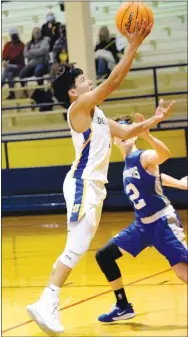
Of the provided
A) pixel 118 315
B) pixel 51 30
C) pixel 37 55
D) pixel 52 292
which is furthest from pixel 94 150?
pixel 51 30

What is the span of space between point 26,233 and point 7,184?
1.99 meters

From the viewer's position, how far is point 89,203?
213 inches

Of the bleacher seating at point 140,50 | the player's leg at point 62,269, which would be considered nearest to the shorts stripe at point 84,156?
the player's leg at point 62,269

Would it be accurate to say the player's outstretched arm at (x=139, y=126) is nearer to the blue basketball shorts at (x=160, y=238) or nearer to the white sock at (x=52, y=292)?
the blue basketball shorts at (x=160, y=238)

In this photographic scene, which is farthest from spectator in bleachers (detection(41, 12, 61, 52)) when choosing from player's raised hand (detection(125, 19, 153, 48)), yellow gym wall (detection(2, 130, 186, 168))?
player's raised hand (detection(125, 19, 153, 48))

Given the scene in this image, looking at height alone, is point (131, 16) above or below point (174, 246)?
above

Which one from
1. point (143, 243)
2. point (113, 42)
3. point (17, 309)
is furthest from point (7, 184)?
Answer: point (143, 243)

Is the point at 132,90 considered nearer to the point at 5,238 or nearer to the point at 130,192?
the point at 5,238

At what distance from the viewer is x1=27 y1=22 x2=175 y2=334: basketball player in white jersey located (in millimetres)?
5293

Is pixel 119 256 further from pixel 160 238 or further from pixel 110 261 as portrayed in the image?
pixel 160 238

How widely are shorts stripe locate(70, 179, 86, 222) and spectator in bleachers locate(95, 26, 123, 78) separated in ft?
26.9

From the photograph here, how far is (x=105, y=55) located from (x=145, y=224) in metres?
7.83

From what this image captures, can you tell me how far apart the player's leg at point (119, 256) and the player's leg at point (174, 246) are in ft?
0.61

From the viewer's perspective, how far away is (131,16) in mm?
5305
